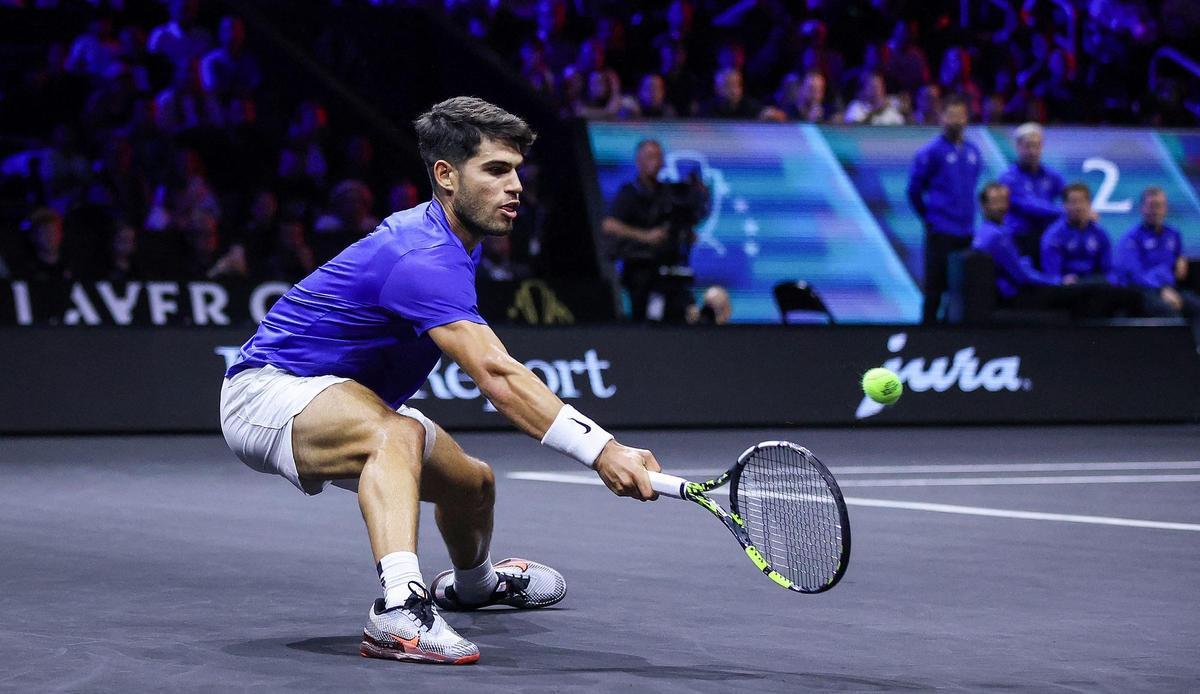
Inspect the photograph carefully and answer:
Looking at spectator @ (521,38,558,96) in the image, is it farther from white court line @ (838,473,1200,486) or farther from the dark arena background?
white court line @ (838,473,1200,486)

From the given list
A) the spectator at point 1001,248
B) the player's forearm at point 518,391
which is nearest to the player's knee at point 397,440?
the player's forearm at point 518,391

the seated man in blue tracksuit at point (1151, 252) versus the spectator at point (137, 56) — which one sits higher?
the spectator at point (137, 56)

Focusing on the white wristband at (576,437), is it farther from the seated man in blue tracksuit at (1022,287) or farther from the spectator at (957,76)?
the spectator at (957,76)

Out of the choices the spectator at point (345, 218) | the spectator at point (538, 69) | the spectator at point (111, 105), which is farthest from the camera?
the spectator at point (538, 69)

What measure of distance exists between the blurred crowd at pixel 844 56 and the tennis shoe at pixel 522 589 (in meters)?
10.8

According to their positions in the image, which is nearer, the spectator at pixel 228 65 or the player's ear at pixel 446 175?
the player's ear at pixel 446 175

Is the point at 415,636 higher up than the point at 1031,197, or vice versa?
the point at 415,636

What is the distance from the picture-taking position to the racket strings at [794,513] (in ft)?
15.5

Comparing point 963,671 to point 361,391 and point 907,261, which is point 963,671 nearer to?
point 361,391

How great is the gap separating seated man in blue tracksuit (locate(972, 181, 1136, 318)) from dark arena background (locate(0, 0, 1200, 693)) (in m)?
0.03

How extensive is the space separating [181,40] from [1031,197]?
841cm

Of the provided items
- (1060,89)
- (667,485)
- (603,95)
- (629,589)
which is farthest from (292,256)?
(1060,89)

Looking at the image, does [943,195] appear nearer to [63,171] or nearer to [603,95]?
[603,95]

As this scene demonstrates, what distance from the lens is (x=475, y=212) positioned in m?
5.14
